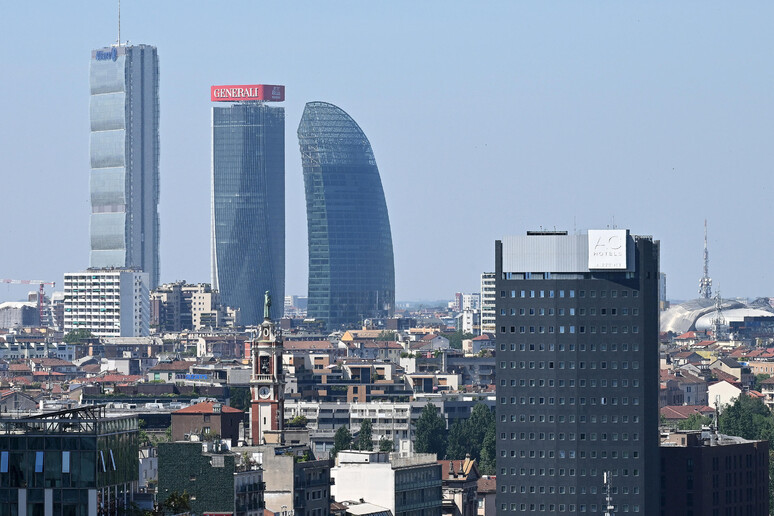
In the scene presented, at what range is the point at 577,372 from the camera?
582ft

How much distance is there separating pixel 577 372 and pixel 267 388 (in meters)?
21.3

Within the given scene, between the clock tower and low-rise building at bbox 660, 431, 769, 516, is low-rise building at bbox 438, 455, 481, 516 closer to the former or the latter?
the clock tower

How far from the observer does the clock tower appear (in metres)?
174

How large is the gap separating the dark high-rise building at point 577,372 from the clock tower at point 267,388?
15260 mm

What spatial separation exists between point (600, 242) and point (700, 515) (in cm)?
2051

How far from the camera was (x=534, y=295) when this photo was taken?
588 ft

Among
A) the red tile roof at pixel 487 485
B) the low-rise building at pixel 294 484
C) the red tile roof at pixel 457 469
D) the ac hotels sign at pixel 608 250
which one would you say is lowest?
the red tile roof at pixel 487 485

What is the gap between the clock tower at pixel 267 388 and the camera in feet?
571

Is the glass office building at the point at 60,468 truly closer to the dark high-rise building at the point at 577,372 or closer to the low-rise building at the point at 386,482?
the low-rise building at the point at 386,482

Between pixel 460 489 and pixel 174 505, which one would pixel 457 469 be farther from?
pixel 174 505

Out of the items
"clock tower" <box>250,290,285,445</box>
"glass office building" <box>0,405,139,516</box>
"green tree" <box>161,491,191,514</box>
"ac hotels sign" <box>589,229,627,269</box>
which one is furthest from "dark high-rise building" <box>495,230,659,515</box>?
"glass office building" <box>0,405,139,516</box>

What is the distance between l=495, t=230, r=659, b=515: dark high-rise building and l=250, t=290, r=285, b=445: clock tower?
601 inches

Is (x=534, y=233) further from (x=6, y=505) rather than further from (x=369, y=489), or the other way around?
(x=6, y=505)

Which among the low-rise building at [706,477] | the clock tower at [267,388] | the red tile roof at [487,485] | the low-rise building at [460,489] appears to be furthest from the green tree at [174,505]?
the red tile roof at [487,485]
